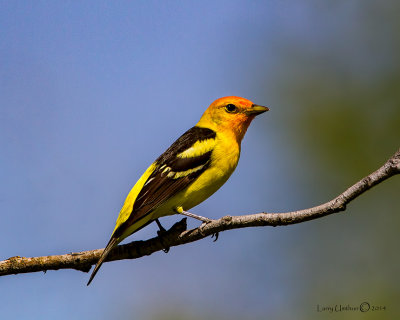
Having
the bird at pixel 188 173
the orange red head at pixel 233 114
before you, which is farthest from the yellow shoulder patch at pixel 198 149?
the orange red head at pixel 233 114

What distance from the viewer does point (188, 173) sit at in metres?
6.17

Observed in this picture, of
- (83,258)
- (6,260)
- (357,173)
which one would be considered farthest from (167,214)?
(357,173)

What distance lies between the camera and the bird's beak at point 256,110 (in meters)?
6.93

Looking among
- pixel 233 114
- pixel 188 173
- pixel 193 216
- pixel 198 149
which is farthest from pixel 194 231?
pixel 233 114

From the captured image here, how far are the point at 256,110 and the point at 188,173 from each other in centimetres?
136

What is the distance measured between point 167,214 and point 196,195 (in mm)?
410

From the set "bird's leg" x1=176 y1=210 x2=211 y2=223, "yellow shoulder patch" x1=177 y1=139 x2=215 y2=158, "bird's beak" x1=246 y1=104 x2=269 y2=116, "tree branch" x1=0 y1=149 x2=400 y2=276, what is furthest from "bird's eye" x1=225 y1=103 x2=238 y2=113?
"tree branch" x1=0 y1=149 x2=400 y2=276

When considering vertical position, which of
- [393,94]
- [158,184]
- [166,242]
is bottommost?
[166,242]

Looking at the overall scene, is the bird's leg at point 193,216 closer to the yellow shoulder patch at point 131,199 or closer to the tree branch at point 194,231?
the tree branch at point 194,231

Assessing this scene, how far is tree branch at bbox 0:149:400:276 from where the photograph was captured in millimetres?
4062

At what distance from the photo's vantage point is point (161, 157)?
6.70 meters

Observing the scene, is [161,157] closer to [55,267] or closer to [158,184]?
[158,184]

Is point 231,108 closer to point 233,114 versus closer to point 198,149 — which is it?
point 233,114

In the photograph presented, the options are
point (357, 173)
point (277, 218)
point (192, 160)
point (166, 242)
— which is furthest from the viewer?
A: point (357, 173)
